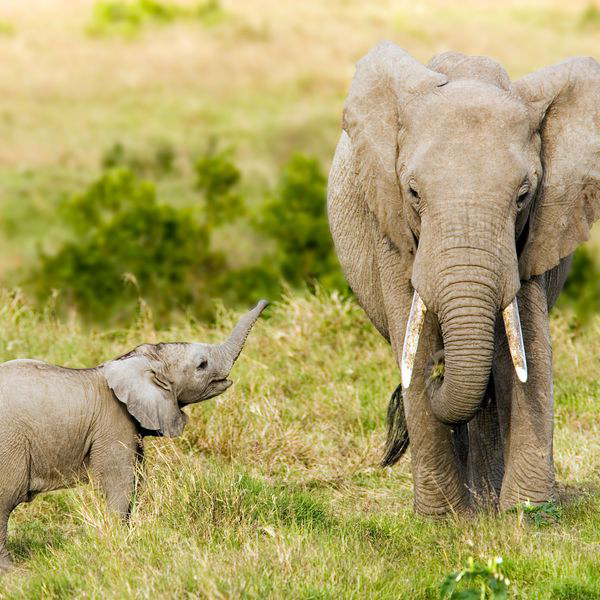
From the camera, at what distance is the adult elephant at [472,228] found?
507cm

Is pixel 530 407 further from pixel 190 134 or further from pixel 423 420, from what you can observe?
pixel 190 134

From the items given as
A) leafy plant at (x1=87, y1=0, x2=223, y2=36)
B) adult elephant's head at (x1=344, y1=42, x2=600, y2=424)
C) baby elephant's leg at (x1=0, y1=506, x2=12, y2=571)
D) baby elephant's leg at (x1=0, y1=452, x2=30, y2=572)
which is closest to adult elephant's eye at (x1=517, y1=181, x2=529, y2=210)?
adult elephant's head at (x1=344, y1=42, x2=600, y2=424)

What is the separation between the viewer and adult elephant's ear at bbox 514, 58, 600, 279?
551 cm

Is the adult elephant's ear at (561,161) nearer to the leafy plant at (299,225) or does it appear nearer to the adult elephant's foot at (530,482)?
the adult elephant's foot at (530,482)

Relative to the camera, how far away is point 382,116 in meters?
5.65

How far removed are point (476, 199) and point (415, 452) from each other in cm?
145

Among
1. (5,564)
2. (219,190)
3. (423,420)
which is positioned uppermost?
(423,420)

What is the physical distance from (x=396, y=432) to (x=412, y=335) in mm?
1464

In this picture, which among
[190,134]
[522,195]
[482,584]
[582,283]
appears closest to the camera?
[482,584]

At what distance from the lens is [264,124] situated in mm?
26469

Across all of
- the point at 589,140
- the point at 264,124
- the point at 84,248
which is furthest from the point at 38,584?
the point at 264,124

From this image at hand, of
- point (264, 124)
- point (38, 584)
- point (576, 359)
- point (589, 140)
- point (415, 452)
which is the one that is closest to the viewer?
point (38, 584)

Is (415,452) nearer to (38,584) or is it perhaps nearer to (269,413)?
(269,413)

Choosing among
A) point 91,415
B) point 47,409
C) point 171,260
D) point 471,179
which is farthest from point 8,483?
point 171,260
